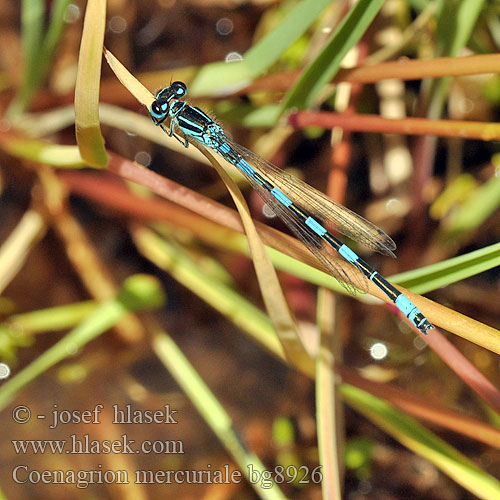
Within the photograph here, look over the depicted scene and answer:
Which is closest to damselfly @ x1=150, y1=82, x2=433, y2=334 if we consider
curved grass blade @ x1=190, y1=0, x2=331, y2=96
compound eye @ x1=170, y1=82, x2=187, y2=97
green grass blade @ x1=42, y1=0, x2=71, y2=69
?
compound eye @ x1=170, y1=82, x2=187, y2=97

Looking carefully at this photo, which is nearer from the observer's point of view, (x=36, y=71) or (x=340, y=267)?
(x=340, y=267)

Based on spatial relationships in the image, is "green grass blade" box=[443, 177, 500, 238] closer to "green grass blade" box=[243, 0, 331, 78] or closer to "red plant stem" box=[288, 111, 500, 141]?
"red plant stem" box=[288, 111, 500, 141]

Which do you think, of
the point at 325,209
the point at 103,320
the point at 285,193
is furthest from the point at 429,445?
the point at 103,320

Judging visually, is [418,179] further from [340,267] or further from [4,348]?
[4,348]

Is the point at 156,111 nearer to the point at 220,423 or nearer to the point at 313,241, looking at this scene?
the point at 313,241

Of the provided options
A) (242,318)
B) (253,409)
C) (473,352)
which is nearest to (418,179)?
(473,352)
